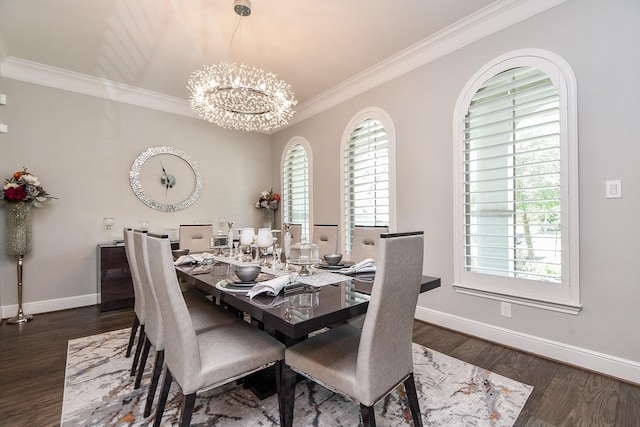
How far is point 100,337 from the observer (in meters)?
2.77

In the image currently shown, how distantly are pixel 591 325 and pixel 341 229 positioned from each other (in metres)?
2.59

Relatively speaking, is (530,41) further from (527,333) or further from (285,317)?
(285,317)

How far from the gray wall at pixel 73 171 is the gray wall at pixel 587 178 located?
142 inches

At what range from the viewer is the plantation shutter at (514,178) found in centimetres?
226

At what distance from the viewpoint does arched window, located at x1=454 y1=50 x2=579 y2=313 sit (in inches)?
86.0

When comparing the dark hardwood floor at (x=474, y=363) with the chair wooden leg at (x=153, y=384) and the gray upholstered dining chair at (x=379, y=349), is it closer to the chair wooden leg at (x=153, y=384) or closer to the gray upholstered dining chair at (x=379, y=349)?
the chair wooden leg at (x=153, y=384)

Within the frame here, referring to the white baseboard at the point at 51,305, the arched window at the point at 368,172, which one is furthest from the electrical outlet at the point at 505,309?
the white baseboard at the point at 51,305

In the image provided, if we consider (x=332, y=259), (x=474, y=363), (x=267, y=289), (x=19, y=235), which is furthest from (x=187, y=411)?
(x=19, y=235)

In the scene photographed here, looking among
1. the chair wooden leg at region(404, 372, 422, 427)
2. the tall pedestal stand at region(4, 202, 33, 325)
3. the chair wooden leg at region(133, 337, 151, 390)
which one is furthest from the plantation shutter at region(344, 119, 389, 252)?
the tall pedestal stand at region(4, 202, 33, 325)

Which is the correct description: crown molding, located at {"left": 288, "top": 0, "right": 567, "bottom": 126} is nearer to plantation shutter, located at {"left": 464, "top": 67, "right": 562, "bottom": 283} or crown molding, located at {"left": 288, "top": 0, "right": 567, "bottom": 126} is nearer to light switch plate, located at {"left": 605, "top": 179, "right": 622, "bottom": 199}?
plantation shutter, located at {"left": 464, "top": 67, "right": 562, "bottom": 283}

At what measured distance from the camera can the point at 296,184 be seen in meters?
4.96

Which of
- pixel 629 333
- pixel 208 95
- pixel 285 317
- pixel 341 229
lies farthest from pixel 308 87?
pixel 629 333

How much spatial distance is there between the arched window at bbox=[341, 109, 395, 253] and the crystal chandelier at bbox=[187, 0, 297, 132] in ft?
3.51

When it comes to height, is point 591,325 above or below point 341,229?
below
